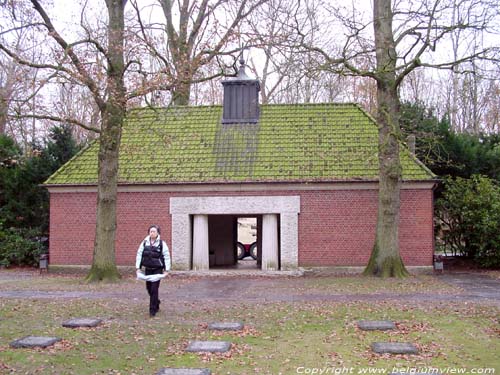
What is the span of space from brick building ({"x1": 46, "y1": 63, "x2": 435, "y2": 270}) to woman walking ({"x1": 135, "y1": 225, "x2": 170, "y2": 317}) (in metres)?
7.98

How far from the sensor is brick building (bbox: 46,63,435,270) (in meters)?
19.8

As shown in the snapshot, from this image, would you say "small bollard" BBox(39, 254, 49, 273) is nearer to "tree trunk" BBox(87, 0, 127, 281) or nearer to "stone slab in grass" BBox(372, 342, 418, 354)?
"tree trunk" BBox(87, 0, 127, 281)

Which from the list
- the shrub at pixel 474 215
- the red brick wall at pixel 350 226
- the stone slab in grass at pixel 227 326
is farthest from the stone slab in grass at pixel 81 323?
the shrub at pixel 474 215

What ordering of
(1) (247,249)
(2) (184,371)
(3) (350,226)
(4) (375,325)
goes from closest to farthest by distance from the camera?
(2) (184,371) < (4) (375,325) < (3) (350,226) < (1) (247,249)

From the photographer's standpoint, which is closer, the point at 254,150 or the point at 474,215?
the point at 254,150

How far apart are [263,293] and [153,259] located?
14.5ft

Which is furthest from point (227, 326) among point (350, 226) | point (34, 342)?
point (350, 226)

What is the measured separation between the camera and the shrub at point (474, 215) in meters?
21.1

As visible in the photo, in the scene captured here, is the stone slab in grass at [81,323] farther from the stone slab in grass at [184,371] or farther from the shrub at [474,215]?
the shrub at [474,215]

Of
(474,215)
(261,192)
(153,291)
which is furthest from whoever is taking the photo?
(474,215)

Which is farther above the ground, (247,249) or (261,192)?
(261,192)

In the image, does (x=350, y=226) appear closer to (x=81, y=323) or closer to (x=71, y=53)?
(x=71, y=53)

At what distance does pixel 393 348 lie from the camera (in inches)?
327

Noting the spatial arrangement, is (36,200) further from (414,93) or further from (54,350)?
(414,93)
